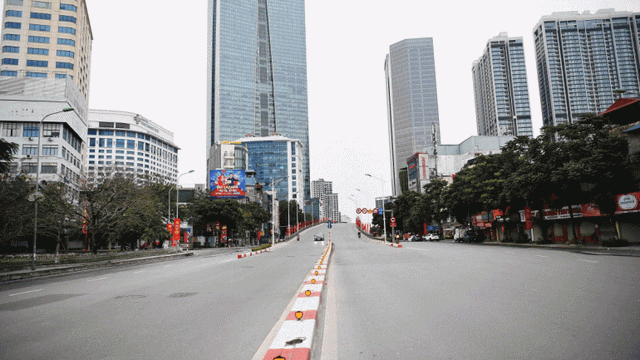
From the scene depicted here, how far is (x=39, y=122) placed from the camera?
5731 centimetres

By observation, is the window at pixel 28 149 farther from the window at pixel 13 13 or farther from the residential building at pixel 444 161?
the residential building at pixel 444 161

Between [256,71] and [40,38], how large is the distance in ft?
373

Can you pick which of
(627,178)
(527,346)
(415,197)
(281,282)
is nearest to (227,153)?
(415,197)

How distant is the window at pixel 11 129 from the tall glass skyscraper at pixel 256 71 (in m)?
108

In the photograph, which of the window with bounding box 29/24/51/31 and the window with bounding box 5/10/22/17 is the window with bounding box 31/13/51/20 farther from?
the window with bounding box 5/10/22/17

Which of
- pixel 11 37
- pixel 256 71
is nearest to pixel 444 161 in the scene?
pixel 256 71

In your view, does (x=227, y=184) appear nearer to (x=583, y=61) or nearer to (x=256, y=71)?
(x=256, y=71)

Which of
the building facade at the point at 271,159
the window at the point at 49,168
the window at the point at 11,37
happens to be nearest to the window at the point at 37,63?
the window at the point at 11,37

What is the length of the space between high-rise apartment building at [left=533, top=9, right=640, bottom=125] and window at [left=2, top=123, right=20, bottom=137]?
A: 14944 cm

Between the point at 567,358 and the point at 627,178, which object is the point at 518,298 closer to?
the point at 567,358

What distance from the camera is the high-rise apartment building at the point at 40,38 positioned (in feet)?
228

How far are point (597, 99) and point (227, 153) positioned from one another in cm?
12965

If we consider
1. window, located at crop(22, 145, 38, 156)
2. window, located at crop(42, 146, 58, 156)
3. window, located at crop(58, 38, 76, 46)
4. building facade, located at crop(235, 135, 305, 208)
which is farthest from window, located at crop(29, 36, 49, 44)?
building facade, located at crop(235, 135, 305, 208)

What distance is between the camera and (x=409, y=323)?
5.89 m
